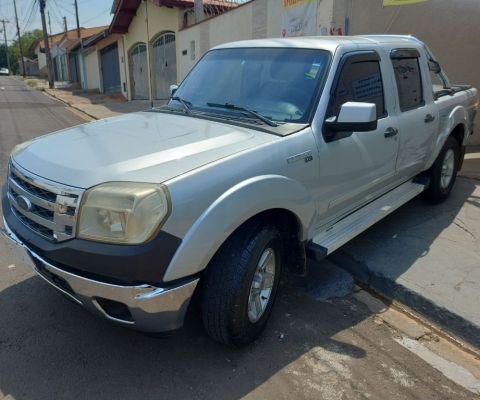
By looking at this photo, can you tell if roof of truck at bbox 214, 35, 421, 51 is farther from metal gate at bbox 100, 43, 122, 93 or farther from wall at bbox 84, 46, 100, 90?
wall at bbox 84, 46, 100, 90

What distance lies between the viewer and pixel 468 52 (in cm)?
779

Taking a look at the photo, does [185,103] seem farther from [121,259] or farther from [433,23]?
[433,23]

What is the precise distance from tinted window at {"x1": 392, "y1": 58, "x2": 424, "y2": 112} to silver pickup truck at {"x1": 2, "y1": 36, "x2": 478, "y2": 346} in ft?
0.09

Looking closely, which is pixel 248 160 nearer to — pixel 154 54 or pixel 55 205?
pixel 55 205

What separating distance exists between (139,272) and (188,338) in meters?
1.02

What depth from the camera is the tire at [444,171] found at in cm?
506

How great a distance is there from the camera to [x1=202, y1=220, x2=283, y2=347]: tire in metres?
2.49

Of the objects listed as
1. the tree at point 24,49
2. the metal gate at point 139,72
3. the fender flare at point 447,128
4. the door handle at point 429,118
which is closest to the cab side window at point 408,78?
the door handle at point 429,118

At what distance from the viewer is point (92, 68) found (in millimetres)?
30938

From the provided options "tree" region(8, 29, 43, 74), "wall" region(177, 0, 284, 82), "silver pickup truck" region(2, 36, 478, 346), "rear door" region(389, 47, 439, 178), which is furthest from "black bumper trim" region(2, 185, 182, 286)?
"tree" region(8, 29, 43, 74)

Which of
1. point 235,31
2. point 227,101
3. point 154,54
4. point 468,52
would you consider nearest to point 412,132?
point 227,101

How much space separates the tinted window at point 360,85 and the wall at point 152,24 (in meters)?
13.5

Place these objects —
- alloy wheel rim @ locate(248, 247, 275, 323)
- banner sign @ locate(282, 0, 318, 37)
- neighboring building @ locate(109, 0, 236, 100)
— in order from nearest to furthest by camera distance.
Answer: alloy wheel rim @ locate(248, 247, 275, 323), banner sign @ locate(282, 0, 318, 37), neighboring building @ locate(109, 0, 236, 100)

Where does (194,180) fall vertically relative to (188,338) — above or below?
above
